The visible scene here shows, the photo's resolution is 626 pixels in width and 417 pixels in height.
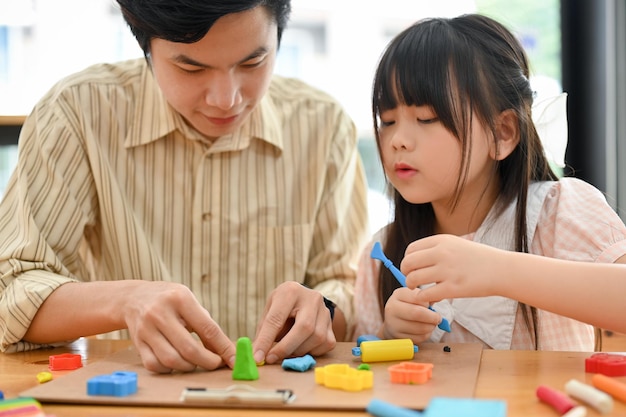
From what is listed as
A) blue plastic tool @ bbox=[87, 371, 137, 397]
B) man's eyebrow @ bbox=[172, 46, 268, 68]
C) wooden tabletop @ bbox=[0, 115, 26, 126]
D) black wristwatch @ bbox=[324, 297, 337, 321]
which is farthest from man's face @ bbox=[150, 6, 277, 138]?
wooden tabletop @ bbox=[0, 115, 26, 126]

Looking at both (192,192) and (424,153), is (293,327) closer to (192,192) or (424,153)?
(424,153)

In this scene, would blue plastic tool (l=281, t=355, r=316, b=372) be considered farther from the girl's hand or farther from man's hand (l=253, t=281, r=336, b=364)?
the girl's hand

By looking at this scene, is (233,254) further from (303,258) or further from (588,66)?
(588,66)

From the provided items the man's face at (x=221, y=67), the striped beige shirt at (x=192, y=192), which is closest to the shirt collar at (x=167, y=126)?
the striped beige shirt at (x=192, y=192)

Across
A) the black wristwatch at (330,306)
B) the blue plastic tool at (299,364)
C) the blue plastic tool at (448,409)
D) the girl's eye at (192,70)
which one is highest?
the girl's eye at (192,70)

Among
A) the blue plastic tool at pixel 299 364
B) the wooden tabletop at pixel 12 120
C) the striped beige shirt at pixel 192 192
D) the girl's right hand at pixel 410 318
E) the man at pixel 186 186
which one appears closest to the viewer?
the blue plastic tool at pixel 299 364

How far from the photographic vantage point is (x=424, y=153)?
134 centimetres

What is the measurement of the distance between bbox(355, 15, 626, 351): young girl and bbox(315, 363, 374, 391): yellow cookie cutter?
1.00ft

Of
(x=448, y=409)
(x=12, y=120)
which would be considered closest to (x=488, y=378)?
(x=448, y=409)

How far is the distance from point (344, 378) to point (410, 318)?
0.34 metres

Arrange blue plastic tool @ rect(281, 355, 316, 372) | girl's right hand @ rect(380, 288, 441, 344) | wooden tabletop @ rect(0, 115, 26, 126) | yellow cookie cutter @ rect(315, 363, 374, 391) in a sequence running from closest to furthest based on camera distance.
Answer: yellow cookie cutter @ rect(315, 363, 374, 391), blue plastic tool @ rect(281, 355, 316, 372), girl's right hand @ rect(380, 288, 441, 344), wooden tabletop @ rect(0, 115, 26, 126)

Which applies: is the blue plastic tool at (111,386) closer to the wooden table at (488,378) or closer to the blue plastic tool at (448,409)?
the wooden table at (488,378)

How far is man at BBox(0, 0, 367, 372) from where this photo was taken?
4.33ft

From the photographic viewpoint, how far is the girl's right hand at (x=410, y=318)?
121 cm
